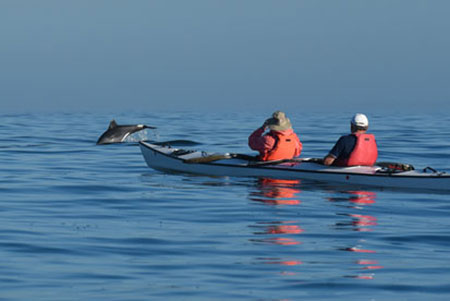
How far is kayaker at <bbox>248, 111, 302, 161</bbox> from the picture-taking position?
65.6ft

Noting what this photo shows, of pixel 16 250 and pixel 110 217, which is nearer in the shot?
pixel 16 250

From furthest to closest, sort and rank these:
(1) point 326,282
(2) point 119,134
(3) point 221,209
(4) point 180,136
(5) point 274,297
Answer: (4) point 180,136
(2) point 119,134
(3) point 221,209
(1) point 326,282
(5) point 274,297

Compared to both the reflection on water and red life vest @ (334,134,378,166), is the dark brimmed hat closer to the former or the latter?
the reflection on water

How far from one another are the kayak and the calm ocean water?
0.33 metres

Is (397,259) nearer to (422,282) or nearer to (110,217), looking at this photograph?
(422,282)

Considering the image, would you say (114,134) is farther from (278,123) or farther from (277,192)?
(277,192)

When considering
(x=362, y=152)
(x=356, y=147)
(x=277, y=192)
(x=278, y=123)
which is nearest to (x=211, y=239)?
(x=277, y=192)

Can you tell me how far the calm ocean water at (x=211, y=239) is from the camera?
9.30 m

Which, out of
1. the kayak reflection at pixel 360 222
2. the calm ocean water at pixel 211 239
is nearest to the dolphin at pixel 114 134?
the calm ocean water at pixel 211 239

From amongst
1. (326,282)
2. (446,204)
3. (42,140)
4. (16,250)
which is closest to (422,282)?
(326,282)

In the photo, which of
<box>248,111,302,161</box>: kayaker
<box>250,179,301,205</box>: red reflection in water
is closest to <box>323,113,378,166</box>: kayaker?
<box>250,179,301,205</box>: red reflection in water

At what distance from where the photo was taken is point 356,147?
61.5 ft

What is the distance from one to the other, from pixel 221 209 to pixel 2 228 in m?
4.06

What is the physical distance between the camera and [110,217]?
1446cm
